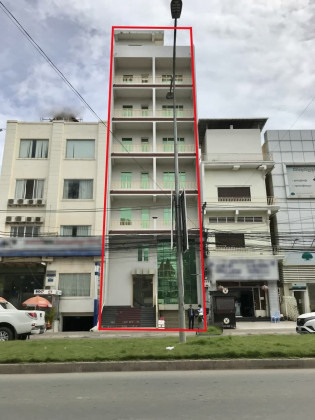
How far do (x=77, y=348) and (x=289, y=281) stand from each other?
74.9 ft

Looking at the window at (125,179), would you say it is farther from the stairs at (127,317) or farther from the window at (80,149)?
the stairs at (127,317)

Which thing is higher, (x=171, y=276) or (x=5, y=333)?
(x=171, y=276)

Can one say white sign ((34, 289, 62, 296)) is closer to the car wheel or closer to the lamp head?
the car wheel

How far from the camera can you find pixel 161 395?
5.64m

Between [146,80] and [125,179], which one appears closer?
[125,179]

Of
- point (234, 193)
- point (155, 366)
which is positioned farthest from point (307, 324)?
point (234, 193)

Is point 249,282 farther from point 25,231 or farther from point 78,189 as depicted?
point 25,231

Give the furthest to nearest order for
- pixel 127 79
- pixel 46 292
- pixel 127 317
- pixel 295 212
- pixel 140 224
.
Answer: pixel 127 79 < pixel 295 212 < pixel 140 224 < pixel 127 317 < pixel 46 292

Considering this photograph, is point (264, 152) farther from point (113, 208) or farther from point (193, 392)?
point (193, 392)

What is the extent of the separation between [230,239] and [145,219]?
23.2 ft

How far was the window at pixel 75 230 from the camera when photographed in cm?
2752

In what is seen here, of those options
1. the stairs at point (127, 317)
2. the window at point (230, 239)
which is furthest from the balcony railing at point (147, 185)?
the stairs at point (127, 317)

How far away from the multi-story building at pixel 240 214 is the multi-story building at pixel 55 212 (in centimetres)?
908

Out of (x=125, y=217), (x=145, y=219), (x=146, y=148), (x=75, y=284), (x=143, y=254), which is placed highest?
(x=146, y=148)
